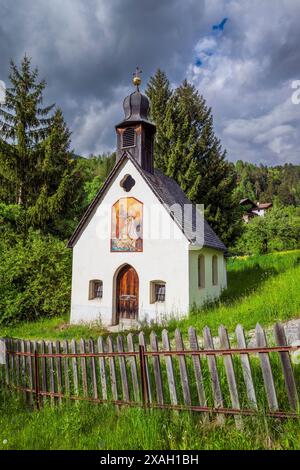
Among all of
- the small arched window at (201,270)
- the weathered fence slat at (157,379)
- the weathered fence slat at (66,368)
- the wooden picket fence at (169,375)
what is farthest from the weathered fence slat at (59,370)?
the small arched window at (201,270)

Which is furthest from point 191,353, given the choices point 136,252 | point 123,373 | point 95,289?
point 95,289

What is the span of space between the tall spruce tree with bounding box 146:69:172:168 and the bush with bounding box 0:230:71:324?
49.3 feet

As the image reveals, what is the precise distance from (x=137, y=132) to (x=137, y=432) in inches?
528

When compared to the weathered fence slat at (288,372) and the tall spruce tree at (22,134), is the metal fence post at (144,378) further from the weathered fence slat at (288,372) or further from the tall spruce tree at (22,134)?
the tall spruce tree at (22,134)

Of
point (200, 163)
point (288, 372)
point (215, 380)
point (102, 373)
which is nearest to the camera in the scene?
point (288, 372)

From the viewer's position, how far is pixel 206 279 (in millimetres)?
14062

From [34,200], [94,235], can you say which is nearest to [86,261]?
[94,235]

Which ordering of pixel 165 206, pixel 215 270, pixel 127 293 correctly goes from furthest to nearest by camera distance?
1. pixel 215 270
2. pixel 127 293
3. pixel 165 206

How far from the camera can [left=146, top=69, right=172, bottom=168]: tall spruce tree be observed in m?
27.5

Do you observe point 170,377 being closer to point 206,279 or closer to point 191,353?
point 191,353

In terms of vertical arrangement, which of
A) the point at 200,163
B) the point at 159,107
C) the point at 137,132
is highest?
the point at 159,107

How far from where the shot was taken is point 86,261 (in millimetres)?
14055

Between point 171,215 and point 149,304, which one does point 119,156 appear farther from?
point 149,304
